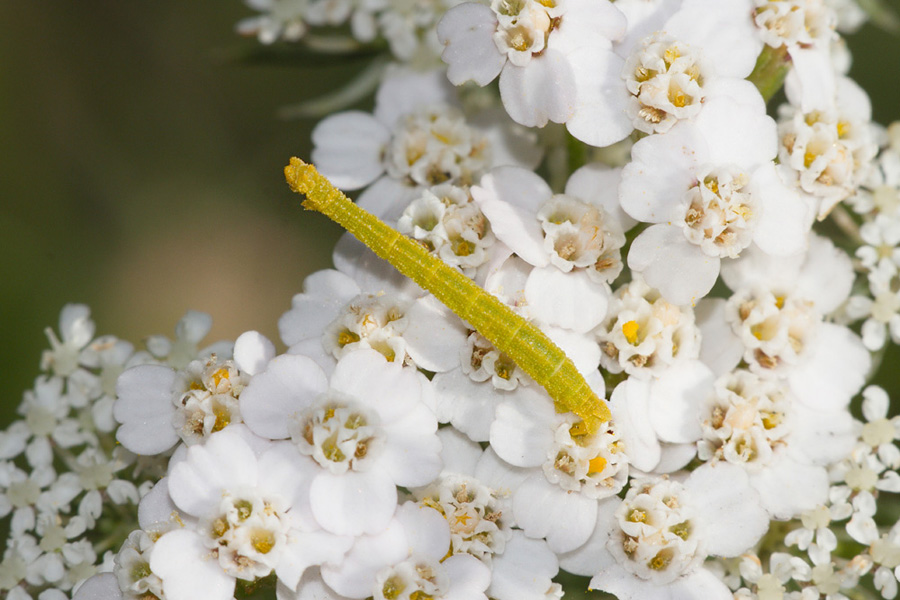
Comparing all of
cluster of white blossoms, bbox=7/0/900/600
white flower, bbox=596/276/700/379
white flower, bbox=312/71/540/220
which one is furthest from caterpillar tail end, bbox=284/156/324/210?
white flower, bbox=596/276/700/379

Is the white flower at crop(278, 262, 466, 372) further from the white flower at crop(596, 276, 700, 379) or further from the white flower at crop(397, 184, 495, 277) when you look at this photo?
the white flower at crop(596, 276, 700, 379)

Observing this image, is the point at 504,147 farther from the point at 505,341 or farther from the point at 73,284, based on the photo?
the point at 73,284

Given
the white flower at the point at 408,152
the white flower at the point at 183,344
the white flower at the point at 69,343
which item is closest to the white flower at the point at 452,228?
the white flower at the point at 408,152

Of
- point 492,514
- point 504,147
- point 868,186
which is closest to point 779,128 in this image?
point 868,186

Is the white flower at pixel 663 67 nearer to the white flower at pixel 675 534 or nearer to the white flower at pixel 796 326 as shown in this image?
the white flower at pixel 796 326

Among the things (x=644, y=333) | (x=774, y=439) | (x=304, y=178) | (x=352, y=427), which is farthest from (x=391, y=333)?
(x=774, y=439)

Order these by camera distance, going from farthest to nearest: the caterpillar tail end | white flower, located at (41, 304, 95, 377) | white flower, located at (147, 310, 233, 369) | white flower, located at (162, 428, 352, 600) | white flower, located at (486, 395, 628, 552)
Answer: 1. white flower, located at (41, 304, 95, 377)
2. white flower, located at (147, 310, 233, 369)
3. the caterpillar tail end
4. white flower, located at (486, 395, 628, 552)
5. white flower, located at (162, 428, 352, 600)
